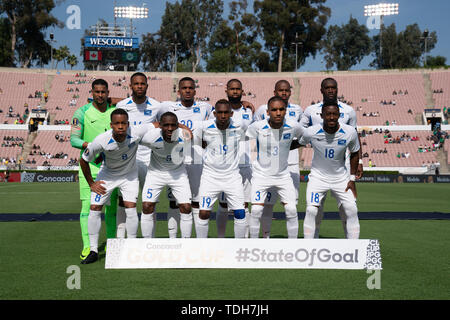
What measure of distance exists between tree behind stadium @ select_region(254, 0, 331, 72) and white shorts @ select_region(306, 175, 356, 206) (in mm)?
59297

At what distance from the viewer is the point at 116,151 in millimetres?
6562

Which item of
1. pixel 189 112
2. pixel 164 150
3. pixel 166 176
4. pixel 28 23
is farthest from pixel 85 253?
pixel 28 23

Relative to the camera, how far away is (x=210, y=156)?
6820 mm

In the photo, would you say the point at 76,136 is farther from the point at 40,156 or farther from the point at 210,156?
the point at 40,156

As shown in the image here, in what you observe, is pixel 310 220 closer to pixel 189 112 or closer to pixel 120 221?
pixel 189 112

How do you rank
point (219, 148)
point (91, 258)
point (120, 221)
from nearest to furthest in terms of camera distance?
point (91, 258) → point (219, 148) → point (120, 221)

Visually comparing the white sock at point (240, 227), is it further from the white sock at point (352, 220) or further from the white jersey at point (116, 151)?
the white jersey at point (116, 151)

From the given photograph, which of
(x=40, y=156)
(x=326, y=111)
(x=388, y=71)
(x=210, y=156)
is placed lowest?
(x=40, y=156)

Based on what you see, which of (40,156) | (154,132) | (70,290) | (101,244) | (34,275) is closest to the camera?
(70,290)

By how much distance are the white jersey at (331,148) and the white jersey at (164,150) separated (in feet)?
6.22

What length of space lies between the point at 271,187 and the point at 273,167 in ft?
1.00

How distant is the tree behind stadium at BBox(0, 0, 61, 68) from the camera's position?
67.6m
